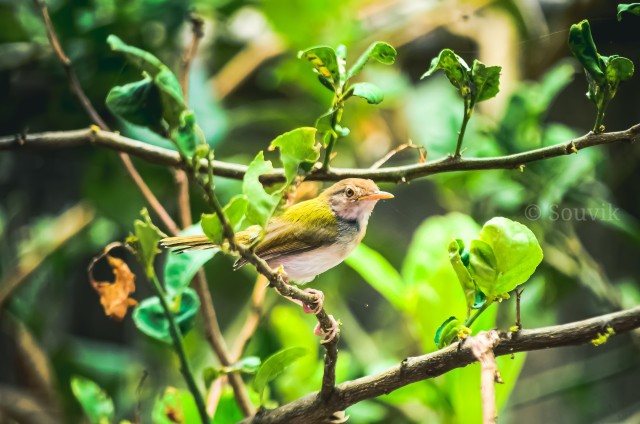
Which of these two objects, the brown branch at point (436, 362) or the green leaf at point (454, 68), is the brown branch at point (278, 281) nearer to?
the brown branch at point (436, 362)

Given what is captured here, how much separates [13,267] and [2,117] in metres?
0.41

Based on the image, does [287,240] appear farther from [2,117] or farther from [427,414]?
[2,117]

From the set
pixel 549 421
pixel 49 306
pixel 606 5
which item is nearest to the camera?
pixel 606 5

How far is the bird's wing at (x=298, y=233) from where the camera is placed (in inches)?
24.0

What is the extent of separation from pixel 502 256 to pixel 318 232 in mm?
Result: 179

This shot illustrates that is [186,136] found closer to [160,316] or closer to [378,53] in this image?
[378,53]

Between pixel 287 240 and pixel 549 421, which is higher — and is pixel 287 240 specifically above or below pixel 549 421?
above

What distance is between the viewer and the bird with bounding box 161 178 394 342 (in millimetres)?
612

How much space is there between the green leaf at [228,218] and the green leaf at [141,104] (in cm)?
13

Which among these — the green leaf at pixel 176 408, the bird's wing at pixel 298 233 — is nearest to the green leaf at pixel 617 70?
the bird's wing at pixel 298 233

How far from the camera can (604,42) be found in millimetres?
577

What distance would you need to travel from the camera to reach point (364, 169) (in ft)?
2.11

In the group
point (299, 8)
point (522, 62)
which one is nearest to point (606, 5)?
point (522, 62)

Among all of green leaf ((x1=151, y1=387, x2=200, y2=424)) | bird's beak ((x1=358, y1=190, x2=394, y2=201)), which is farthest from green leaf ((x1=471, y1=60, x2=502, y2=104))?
green leaf ((x1=151, y1=387, x2=200, y2=424))
